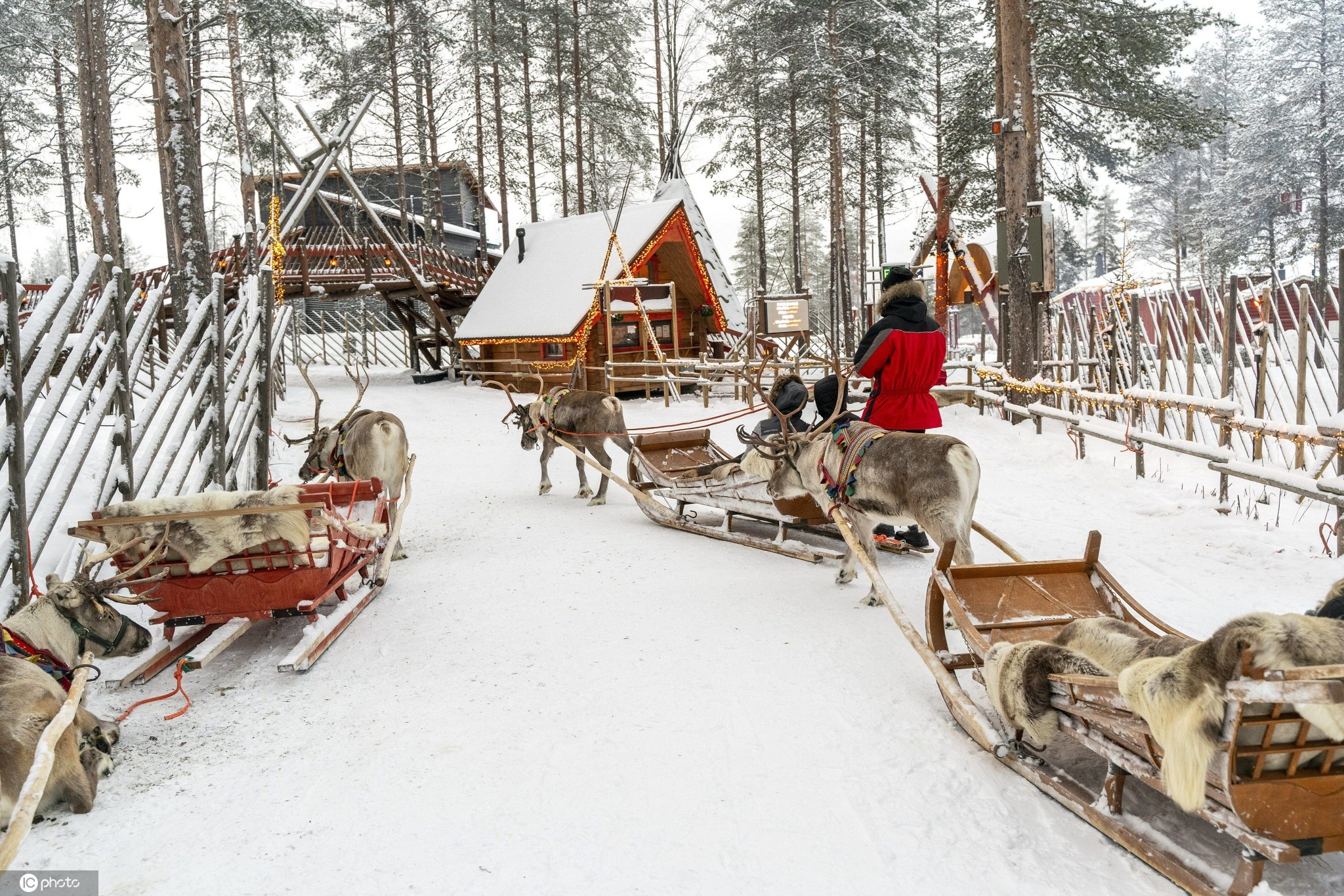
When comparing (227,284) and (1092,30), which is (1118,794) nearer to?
(1092,30)

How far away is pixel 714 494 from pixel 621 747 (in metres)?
3.94

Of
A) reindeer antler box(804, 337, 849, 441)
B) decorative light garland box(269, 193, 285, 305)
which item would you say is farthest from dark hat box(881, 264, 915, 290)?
decorative light garland box(269, 193, 285, 305)

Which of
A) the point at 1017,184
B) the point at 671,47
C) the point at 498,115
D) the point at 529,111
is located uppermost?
the point at 671,47

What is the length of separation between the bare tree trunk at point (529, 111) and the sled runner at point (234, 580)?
65.0ft

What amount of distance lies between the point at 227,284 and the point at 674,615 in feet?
52.6

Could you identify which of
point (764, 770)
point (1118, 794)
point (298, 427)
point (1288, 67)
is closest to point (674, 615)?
point (764, 770)

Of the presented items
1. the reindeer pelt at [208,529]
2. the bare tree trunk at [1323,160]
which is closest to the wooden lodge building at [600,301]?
the reindeer pelt at [208,529]

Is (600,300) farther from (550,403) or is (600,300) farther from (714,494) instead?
(714,494)

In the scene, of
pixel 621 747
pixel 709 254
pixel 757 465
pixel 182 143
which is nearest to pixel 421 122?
pixel 709 254

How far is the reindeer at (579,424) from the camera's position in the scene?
30.5ft

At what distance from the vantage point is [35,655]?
348cm

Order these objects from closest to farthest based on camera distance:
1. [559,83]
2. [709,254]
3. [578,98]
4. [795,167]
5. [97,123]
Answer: [97,123]
[709,254]
[578,98]
[559,83]
[795,167]

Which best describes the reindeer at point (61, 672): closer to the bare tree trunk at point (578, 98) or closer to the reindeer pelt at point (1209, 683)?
the reindeer pelt at point (1209, 683)

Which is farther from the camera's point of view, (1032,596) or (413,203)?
(413,203)
